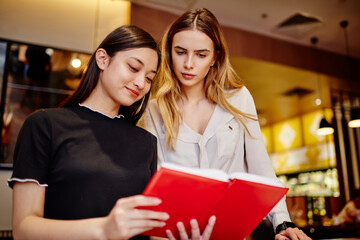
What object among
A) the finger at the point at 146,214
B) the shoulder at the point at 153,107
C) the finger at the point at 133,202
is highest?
the shoulder at the point at 153,107

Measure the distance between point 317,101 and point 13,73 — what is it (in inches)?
215

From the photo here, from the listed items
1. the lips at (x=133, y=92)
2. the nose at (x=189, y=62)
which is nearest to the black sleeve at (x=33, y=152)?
the lips at (x=133, y=92)

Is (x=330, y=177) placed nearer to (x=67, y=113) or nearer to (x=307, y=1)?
(x=307, y=1)

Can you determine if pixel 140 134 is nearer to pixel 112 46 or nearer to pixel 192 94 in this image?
pixel 112 46

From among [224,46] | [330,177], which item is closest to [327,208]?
[330,177]

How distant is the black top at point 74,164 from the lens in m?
1.01

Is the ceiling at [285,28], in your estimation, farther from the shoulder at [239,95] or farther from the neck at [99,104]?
the neck at [99,104]

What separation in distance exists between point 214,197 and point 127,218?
0.27 metres

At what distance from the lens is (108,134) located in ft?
3.99

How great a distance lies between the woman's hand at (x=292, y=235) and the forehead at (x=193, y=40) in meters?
0.91

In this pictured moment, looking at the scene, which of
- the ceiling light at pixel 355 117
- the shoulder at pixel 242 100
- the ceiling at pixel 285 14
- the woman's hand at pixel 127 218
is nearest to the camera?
the woman's hand at pixel 127 218

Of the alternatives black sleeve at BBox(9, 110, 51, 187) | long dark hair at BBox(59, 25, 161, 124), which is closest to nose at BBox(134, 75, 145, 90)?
long dark hair at BBox(59, 25, 161, 124)

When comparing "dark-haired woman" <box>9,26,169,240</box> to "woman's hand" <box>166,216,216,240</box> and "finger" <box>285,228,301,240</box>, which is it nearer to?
→ "woman's hand" <box>166,216,216,240</box>

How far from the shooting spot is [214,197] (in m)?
0.92
